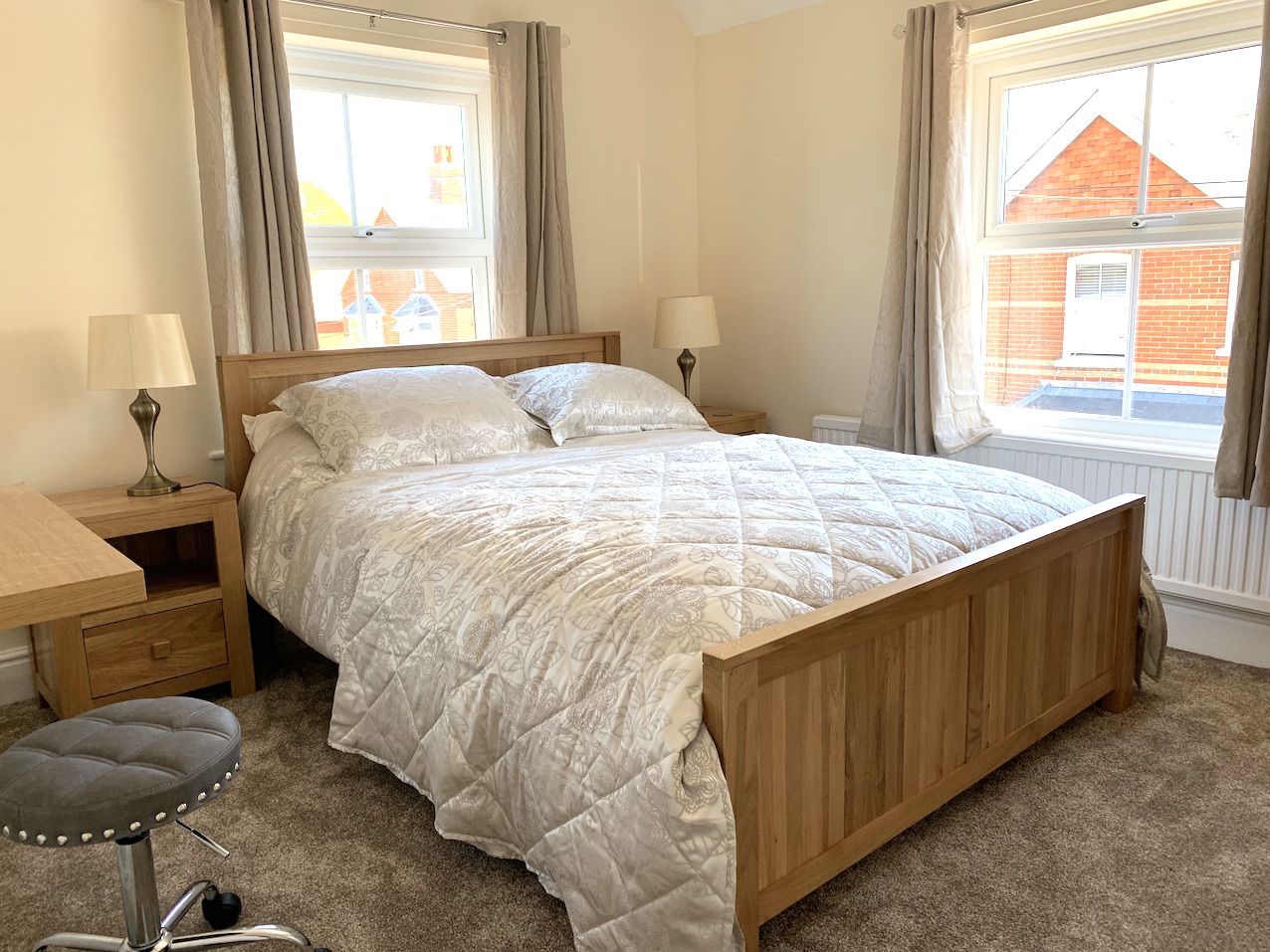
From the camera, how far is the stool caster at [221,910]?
181 cm

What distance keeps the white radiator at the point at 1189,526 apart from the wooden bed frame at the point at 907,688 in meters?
0.70

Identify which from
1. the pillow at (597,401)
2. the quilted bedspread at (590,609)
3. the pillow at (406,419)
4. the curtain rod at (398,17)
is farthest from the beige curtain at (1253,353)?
the pillow at (406,419)

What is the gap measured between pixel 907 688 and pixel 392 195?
8.76ft

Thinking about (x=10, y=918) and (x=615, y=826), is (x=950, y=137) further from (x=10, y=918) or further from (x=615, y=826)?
(x=10, y=918)

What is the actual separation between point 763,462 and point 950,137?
1474 mm

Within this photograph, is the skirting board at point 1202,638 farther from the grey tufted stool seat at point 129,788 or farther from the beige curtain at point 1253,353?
the grey tufted stool seat at point 129,788

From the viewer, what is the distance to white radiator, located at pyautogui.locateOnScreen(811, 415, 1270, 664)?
2994 mm

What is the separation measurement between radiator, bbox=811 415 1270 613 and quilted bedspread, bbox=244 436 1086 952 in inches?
34.5

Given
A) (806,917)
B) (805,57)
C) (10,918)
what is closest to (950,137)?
(805,57)

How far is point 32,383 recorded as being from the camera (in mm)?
2900

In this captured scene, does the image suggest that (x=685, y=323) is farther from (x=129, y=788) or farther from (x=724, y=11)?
(x=129, y=788)

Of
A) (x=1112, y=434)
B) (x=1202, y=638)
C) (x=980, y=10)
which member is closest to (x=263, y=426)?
(x=980, y=10)

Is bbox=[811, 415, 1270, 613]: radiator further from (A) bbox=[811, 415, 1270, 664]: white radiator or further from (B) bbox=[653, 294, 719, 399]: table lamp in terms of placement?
(B) bbox=[653, 294, 719, 399]: table lamp

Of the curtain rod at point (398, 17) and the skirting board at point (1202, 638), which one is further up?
the curtain rod at point (398, 17)
